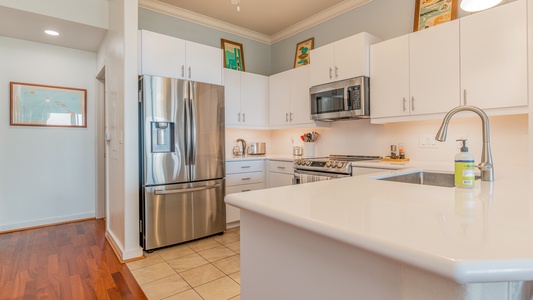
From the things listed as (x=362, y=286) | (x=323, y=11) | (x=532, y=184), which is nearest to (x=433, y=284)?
(x=362, y=286)

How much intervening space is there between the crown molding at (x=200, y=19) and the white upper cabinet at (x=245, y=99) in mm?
807

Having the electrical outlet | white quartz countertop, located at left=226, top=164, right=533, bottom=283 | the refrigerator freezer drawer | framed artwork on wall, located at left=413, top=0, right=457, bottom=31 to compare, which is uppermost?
framed artwork on wall, located at left=413, top=0, right=457, bottom=31

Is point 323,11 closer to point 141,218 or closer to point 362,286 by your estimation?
point 141,218

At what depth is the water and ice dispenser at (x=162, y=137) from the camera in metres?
2.73

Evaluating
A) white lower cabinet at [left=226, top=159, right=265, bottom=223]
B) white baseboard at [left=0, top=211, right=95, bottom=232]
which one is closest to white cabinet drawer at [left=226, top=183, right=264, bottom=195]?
white lower cabinet at [left=226, top=159, right=265, bottom=223]

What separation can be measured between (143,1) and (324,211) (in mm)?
3685

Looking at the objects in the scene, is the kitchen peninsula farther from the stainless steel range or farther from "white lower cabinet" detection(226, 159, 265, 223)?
"white lower cabinet" detection(226, 159, 265, 223)

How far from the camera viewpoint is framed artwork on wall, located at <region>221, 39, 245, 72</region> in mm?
4109

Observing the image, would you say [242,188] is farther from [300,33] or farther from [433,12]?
[433,12]

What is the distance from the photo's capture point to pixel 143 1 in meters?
3.41

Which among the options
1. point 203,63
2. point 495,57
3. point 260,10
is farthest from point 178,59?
point 495,57

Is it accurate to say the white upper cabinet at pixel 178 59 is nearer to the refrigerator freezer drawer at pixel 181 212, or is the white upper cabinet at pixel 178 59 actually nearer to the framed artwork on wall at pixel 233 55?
the framed artwork on wall at pixel 233 55

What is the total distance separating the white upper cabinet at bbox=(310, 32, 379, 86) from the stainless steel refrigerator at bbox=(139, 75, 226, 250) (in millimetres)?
1169

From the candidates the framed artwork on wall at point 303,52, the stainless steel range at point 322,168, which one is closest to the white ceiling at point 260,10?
the framed artwork on wall at point 303,52
